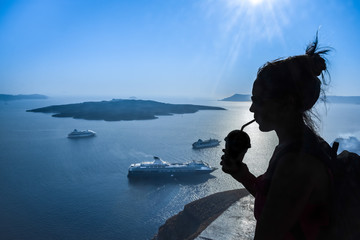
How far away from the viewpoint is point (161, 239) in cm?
1291

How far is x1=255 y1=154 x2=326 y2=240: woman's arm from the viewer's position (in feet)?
2.13

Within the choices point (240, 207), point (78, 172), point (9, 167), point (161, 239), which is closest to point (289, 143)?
point (240, 207)

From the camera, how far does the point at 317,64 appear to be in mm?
899

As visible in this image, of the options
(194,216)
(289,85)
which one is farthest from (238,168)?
(194,216)

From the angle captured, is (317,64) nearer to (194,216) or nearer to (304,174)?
(304,174)

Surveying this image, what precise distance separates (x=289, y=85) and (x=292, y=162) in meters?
0.27

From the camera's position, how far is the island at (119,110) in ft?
218

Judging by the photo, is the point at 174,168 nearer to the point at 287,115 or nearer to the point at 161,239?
the point at 161,239

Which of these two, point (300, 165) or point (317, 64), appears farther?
point (317, 64)

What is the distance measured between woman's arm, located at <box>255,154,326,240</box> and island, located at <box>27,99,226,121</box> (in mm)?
63485

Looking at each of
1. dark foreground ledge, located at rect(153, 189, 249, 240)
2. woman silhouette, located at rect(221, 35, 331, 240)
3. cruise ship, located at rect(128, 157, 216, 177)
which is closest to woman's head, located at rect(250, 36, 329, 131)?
woman silhouette, located at rect(221, 35, 331, 240)

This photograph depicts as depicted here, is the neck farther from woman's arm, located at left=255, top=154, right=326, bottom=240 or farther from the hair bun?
the hair bun

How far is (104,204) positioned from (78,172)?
7751 mm

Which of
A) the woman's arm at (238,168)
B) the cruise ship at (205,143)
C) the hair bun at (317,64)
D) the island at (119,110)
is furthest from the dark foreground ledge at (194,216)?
the island at (119,110)
